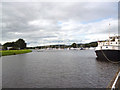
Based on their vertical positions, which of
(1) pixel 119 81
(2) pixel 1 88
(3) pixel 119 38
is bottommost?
(2) pixel 1 88

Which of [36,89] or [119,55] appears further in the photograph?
[119,55]

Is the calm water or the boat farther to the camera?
the boat

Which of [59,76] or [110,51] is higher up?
[110,51]

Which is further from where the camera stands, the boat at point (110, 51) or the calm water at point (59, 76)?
the boat at point (110, 51)

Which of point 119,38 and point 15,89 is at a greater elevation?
point 119,38

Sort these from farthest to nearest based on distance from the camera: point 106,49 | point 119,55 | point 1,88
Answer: point 106,49, point 119,55, point 1,88

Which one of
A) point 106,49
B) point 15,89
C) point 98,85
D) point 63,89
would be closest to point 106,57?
point 106,49

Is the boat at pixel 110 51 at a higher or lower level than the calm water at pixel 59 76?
higher

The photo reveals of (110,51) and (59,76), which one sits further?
(110,51)

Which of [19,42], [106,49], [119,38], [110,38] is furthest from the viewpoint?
[19,42]

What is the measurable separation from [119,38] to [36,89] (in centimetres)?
A: 4758

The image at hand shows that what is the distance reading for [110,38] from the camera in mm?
57156

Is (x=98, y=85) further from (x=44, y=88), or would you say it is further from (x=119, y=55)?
(x=119, y=55)

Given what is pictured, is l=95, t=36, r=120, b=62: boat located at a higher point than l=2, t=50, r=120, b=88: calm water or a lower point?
higher
